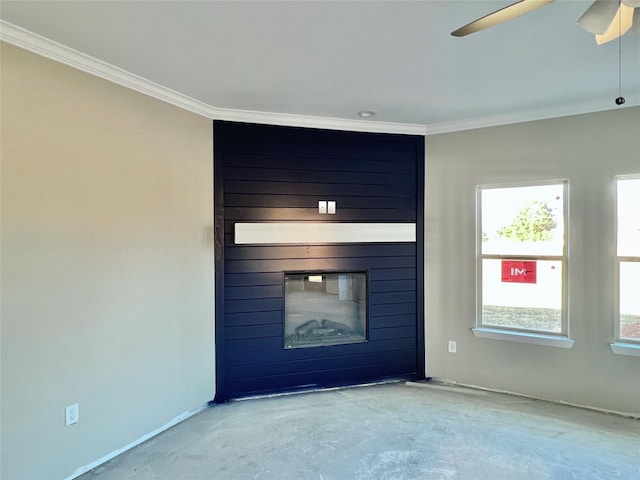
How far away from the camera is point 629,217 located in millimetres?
3053

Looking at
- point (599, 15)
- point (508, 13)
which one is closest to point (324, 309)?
point (508, 13)

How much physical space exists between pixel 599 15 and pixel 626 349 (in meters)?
2.74

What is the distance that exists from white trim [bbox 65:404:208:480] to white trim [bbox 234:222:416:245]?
4.82ft

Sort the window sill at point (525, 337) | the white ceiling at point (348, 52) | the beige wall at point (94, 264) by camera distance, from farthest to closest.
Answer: the window sill at point (525, 337) < the beige wall at point (94, 264) < the white ceiling at point (348, 52)

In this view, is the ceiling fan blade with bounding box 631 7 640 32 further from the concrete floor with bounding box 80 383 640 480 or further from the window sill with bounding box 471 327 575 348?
the window sill with bounding box 471 327 575 348

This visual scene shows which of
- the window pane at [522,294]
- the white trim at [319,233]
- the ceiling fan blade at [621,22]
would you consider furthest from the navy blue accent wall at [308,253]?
the ceiling fan blade at [621,22]

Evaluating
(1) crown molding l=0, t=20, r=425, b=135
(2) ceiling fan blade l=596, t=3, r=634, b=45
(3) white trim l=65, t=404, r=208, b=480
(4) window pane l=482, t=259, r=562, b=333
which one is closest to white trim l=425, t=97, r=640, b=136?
(1) crown molding l=0, t=20, r=425, b=135

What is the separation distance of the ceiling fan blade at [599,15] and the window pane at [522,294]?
2370mm

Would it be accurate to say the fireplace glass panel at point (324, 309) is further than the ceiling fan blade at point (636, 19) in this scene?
Yes

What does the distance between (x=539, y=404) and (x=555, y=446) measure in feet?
2.42

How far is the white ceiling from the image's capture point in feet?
6.07

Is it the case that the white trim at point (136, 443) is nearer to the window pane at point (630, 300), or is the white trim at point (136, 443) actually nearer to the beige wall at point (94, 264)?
the beige wall at point (94, 264)

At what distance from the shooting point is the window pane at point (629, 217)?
9.94 feet

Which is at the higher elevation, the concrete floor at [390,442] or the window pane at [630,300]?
the window pane at [630,300]
